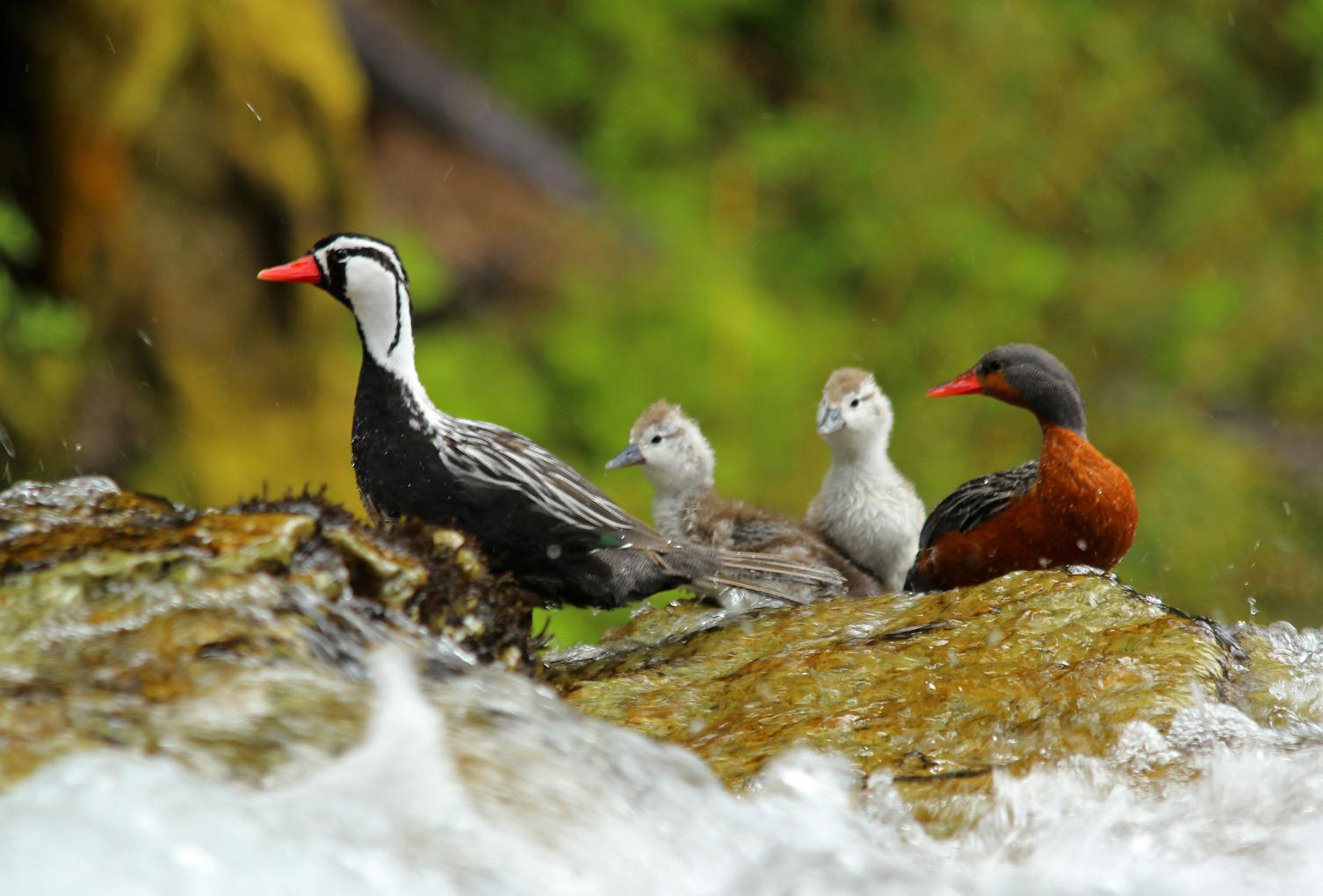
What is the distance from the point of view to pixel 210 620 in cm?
311

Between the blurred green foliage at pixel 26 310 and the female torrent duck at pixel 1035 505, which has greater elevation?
the blurred green foliage at pixel 26 310

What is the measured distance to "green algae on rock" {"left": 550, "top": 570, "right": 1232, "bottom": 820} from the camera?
3557 mm

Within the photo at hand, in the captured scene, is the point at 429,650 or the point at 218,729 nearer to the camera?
the point at 218,729

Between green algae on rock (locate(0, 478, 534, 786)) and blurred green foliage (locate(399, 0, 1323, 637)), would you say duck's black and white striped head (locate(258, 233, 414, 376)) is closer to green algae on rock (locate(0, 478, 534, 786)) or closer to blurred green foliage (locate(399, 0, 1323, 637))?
green algae on rock (locate(0, 478, 534, 786))

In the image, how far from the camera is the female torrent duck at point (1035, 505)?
4918 mm

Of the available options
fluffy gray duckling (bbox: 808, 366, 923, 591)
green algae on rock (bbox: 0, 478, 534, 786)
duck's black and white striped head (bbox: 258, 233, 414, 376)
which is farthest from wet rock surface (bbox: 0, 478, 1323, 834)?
fluffy gray duckling (bbox: 808, 366, 923, 591)

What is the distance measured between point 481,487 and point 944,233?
7.57 metres

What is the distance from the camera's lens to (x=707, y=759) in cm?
355

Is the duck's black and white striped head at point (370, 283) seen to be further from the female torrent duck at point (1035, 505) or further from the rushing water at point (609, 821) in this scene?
the female torrent duck at point (1035, 505)

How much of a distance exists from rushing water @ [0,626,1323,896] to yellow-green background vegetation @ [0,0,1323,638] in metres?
5.43

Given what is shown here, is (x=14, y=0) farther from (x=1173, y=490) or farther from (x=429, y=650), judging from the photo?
(x=1173, y=490)

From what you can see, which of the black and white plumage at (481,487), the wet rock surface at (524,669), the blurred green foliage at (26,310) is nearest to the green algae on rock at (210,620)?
the wet rock surface at (524,669)

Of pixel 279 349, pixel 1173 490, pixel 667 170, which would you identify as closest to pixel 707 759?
pixel 279 349

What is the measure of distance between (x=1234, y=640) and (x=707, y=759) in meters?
1.73
